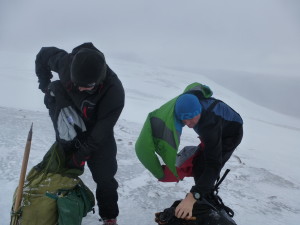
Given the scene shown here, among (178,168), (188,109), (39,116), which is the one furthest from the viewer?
(39,116)

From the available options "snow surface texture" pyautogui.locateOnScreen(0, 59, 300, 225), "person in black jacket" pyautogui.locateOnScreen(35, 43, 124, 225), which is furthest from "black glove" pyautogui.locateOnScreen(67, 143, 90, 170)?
"snow surface texture" pyautogui.locateOnScreen(0, 59, 300, 225)

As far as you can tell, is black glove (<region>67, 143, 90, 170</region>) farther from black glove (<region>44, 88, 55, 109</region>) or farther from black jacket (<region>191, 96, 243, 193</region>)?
black jacket (<region>191, 96, 243, 193</region>)

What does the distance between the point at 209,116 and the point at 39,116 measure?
17.5 feet

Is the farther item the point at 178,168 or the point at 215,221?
the point at 178,168

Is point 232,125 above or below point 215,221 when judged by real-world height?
above

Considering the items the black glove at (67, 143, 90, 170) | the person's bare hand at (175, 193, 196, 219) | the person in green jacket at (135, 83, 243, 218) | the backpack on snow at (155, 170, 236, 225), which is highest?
the person in green jacket at (135, 83, 243, 218)

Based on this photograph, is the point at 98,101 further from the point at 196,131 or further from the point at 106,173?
the point at 196,131

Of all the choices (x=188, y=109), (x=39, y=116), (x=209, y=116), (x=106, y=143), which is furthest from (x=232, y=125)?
(x=39, y=116)

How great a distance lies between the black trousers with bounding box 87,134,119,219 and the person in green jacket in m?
0.31

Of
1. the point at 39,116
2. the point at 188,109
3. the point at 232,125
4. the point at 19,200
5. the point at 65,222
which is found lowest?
the point at 39,116

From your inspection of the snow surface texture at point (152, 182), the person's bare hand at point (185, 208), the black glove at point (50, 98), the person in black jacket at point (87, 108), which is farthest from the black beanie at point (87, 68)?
the snow surface texture at point (152, 182)

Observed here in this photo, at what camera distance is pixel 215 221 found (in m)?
2.46

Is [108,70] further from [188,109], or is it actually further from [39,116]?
[39,116]

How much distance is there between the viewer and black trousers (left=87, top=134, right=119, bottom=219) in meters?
2.68
